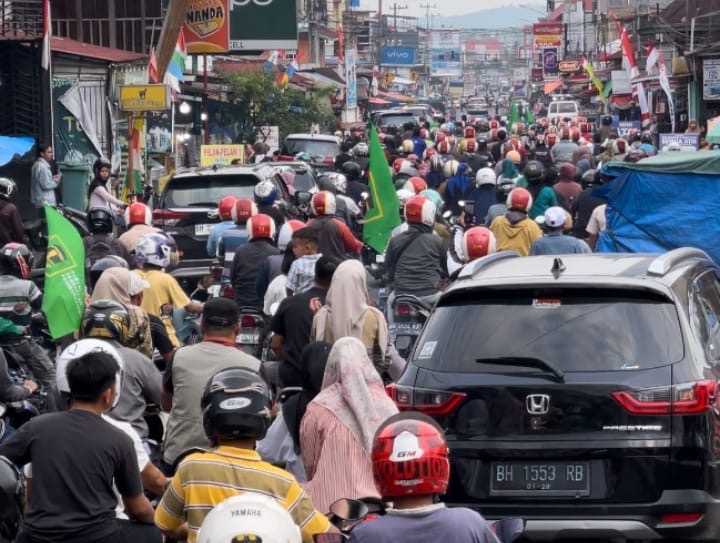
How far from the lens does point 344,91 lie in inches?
2867

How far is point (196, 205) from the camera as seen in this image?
65.8 feet

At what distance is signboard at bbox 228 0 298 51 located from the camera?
160 feet

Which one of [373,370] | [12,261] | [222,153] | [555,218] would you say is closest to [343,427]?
[373,370]

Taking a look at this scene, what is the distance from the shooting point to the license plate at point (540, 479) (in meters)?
7.21

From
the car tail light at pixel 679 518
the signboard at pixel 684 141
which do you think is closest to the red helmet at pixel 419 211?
the car tail light at pixel 679 518

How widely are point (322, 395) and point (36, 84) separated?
2170 centimetres

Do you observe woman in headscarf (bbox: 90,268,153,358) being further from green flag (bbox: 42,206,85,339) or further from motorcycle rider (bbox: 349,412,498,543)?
motorcycle rider (bbox: 349,412,498,543)

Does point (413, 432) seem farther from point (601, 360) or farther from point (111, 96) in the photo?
point (111, 96)

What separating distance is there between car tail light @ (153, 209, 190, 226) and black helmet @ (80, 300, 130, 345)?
11.7 m

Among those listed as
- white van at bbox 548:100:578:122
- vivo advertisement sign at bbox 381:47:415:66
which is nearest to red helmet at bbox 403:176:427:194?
white van at bbox 548:100:578:122

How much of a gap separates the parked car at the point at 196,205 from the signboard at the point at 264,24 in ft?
95.0

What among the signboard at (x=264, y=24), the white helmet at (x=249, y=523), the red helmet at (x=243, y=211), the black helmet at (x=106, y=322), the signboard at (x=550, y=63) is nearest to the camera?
the white helmet at (x=249, y=523)

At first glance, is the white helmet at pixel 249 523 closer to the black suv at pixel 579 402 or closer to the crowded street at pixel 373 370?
the crowded street at pixel 373 370

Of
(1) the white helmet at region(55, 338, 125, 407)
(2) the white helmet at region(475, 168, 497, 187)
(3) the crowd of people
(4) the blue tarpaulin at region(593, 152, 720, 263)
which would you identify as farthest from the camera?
(2) the white helmet at region(475, 168, 497, 187)
